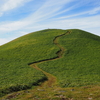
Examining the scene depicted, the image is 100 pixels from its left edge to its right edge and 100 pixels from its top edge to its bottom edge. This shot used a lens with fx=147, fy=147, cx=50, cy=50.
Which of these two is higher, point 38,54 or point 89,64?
point 38,54

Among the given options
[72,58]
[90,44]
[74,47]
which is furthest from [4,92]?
[90,44]

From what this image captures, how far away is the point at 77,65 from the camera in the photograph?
37125mm

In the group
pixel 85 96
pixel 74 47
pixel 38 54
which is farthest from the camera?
pixel 74 47

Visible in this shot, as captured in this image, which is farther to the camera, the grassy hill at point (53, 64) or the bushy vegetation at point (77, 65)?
the bushy vegetation at point (77, 65)

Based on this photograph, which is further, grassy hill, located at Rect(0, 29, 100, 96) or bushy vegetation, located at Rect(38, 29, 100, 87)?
bushy vegetation, located at Rect(38, 29, 100, 87)

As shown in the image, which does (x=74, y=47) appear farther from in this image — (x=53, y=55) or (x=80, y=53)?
(x=53, y=55)

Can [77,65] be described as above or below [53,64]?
below

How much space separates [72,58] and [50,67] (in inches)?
381

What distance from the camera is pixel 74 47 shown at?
53.2 meters

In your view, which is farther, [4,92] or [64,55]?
[64,55]

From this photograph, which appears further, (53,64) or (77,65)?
(53,64)

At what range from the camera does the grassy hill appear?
25.0 metres

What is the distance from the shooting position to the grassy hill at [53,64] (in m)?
25.0

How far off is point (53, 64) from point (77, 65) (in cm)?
615
